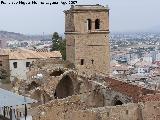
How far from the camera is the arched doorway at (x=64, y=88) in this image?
113 ft

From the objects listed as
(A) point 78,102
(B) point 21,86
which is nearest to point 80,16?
(B) point 21,86

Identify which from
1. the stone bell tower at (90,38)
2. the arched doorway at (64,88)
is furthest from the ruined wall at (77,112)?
the stone bell tower at (90,38)

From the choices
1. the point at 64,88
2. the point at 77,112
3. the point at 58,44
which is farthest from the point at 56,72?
the point at 58,44

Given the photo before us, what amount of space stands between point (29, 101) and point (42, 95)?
17.1 metres

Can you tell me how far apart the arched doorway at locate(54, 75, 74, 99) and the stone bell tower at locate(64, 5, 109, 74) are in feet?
5.04

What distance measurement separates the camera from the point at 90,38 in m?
35.5

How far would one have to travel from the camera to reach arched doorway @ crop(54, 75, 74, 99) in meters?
34.5

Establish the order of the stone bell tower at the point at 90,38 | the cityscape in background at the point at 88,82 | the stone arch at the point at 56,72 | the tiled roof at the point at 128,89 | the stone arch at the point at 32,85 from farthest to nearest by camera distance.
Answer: the stone bell tower at the point at 90,38 < the stone arch at the point at 56,72 < the stone arch at the point at 32,85 < the tiled roof at the point at 128,89 < the cityscape in background at the point at 88,82

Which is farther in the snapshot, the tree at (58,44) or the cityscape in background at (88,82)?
the tree at (58,44)

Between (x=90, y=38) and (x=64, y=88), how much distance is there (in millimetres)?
4863

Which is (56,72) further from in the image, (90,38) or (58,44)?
(58,44)

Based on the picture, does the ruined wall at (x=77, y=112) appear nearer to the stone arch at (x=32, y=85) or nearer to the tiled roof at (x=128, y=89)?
the tiled roof at (x=128, y=89)

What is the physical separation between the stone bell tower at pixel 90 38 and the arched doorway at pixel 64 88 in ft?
5.04

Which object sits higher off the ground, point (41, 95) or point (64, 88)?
point (41, 95)
